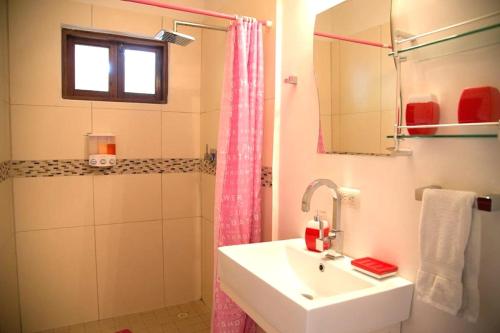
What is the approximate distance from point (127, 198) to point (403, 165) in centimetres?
203

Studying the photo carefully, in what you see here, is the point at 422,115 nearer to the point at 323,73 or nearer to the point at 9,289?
the point at 323,73

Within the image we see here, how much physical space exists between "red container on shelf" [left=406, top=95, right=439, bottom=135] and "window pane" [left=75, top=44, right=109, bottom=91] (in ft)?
7.09

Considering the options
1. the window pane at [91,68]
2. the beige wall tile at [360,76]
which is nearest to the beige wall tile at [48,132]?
the window pane at [91,68]

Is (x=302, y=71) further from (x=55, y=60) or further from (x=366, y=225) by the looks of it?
(x=55, y=60)

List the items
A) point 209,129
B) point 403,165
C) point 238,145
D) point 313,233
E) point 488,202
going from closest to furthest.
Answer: point 488,202 → point 403,165 → point 313,233 → point 238,145 → point 209,129

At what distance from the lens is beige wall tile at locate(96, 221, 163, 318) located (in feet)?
8.48

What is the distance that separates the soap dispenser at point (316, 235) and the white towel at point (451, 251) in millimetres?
474

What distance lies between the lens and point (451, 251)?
960mm

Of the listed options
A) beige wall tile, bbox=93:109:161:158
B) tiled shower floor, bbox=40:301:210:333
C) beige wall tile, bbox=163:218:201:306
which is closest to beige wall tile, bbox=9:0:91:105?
beige wall tile, bbox=93:109:161:158

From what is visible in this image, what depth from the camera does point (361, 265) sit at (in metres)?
1.25

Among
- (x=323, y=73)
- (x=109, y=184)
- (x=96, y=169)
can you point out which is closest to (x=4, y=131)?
(x=96, y=169)

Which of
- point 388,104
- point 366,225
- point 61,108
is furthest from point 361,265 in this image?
point 61,108

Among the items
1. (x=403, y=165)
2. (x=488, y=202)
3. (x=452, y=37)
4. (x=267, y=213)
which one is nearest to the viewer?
(x=488, y=202)

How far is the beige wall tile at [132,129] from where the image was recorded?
Answer: 98.2 inches
